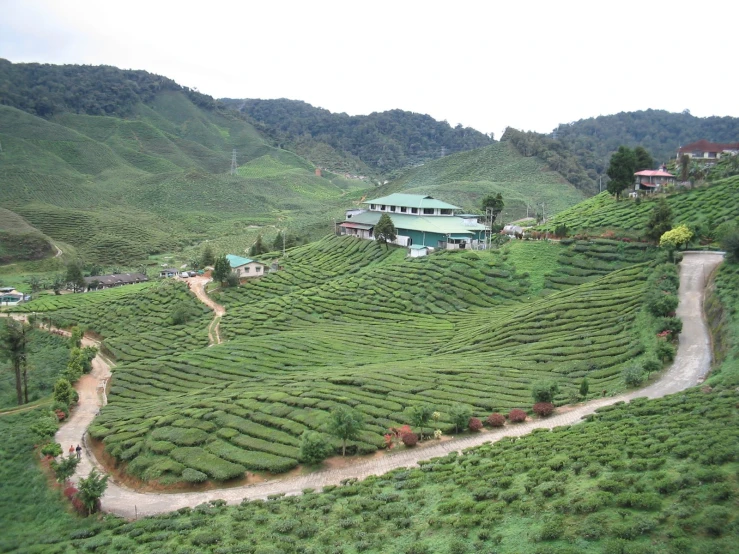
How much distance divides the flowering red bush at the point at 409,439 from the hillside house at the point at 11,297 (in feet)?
256

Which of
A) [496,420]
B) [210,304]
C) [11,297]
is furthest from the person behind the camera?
[11,297]

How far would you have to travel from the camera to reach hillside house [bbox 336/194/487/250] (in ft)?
256

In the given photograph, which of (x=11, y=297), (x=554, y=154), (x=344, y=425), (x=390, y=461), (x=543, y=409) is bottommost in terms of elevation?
(x=11, y=297)

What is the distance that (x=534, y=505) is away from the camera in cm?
1847

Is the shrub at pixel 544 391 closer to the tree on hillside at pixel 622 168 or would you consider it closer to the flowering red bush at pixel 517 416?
the flowering red bush at pixel 517 416

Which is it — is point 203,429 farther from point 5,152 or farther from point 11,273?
point 5,152

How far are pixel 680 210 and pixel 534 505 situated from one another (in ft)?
185

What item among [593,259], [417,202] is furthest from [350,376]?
[417,202]

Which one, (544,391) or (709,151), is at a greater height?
(709,151)

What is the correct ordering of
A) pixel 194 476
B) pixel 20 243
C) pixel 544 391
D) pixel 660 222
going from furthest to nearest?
pixel 20 243 → pixel 660 222 → pixel 544 391 → pixel 194 476

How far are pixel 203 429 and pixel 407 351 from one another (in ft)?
65.8

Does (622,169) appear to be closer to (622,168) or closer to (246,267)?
(622,168)

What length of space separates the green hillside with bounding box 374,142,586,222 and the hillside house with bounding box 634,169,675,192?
4180cm

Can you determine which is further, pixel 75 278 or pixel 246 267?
pixel 75 278
